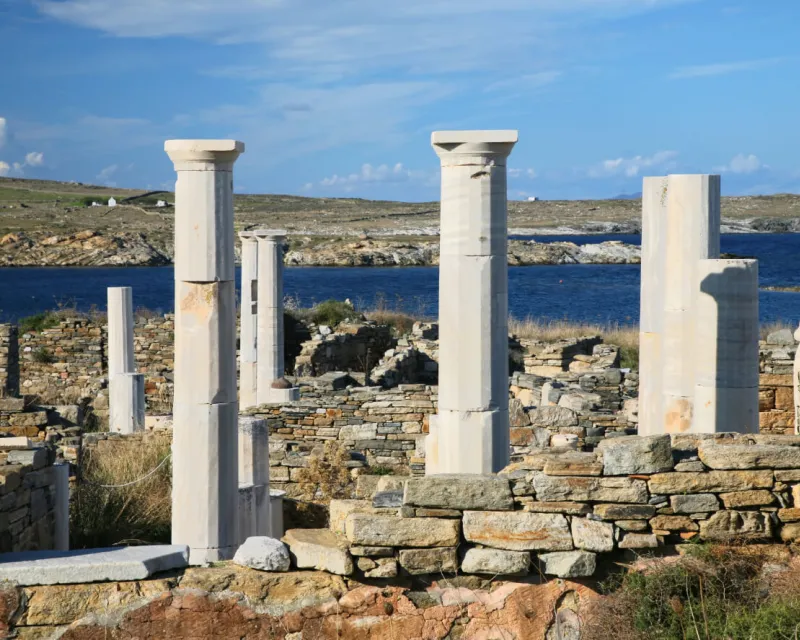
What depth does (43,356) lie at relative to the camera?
23.2 metres

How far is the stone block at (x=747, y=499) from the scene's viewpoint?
→ 6.29m

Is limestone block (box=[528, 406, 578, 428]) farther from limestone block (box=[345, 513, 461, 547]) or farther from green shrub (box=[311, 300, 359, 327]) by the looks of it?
green shrub (box=[311, 300, 359, 327])

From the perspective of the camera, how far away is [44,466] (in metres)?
8.69

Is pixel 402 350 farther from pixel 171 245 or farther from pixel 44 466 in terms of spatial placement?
pixel 171 245

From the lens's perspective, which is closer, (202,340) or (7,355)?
(202,340)

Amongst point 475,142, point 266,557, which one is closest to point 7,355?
point 475,142

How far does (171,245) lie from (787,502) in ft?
265

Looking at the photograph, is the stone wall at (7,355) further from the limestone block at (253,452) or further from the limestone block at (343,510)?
the limestone block at (343,510)

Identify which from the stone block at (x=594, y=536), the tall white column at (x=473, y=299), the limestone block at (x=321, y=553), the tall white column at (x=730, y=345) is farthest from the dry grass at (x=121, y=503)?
the tall white column at (x=730, y=345)

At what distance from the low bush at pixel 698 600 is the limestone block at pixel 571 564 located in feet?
0.44

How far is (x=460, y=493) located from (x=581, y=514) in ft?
2.21

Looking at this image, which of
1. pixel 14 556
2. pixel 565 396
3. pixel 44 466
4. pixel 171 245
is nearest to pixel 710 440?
pixel 14 556

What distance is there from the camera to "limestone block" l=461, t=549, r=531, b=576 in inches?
244

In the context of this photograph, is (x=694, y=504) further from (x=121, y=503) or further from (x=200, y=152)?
(x=121, y=503)
